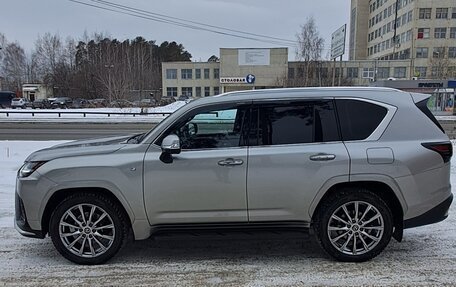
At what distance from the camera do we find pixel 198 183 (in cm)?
400

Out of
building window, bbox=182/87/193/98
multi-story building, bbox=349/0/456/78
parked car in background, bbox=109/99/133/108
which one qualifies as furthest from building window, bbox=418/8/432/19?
parked car in background, bbox=109/99/133/108

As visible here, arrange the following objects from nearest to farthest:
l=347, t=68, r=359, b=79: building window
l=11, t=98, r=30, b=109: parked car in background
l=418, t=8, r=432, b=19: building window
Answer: l=11, t=98, r=30, b=109: parked car in background
l=418, t=8, r=432, b=19: building window
l=347, t=68, r=359, b=79: building window

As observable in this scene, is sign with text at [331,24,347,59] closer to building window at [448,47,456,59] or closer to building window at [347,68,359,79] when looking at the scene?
building window at [347,68,359,79]

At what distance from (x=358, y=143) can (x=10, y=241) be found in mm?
4287

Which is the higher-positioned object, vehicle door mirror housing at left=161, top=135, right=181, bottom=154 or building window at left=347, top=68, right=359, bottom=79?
building window at left=347, top=68, right=359, bottom=79

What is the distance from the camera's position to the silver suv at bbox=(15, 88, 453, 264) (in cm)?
400

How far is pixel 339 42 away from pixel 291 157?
143 ft

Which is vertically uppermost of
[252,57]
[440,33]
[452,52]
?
[440,33]

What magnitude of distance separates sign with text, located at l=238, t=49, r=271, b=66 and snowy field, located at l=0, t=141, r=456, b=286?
79.8 m

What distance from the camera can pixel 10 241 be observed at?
15.7 feet

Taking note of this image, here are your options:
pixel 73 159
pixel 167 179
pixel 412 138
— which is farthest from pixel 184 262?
pixel 412 138

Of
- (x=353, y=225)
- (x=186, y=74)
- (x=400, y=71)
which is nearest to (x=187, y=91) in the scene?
(x=186, y=74)

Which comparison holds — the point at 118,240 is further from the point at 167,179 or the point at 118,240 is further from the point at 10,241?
the point at 10,241

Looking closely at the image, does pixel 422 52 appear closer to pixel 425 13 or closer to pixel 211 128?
pixel 425 13
